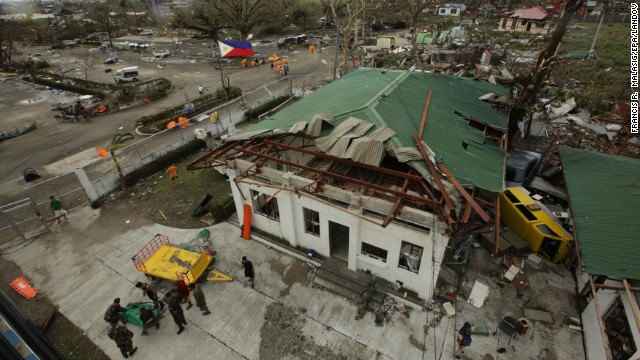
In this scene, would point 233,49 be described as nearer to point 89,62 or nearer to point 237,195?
point 237,195

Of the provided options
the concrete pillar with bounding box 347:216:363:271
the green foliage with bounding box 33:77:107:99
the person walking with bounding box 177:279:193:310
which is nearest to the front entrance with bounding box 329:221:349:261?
the concrete pillar with bounding box 347:216:363:271

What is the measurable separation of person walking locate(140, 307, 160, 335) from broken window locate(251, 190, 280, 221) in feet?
21.1

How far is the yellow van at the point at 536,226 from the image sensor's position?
1438 cm

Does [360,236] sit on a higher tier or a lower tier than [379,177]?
lower

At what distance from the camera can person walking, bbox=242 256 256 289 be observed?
43.5 ft

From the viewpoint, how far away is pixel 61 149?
27.3 meters

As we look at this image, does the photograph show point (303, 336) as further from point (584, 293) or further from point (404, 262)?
point (584, 293)

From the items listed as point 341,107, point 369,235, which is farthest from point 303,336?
point 341,107

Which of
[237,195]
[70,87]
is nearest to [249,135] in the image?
[237,195]

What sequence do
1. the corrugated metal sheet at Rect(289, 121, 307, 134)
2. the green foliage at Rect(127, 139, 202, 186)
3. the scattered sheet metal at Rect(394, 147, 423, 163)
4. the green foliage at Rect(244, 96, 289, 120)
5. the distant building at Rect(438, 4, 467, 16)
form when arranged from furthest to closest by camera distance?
the distant building at Rect(438, 4, 467, 16)
the green foliage at Rect(244, 96, 289, 120)
the green foliage at Rect(127, 139, 202, 186)
the corrugated metal sheet at Rect(289, 121, 307, 134)
the scattered sheet metal at Rect(394, 147, 423, 163)

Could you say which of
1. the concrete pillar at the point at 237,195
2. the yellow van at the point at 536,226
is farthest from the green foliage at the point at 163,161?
the yellow van at the point at 536,226

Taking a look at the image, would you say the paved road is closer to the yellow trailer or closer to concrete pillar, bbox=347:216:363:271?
the yellow trailer

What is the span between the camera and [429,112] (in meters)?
15.8

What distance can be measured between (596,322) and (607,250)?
2.70 meters
